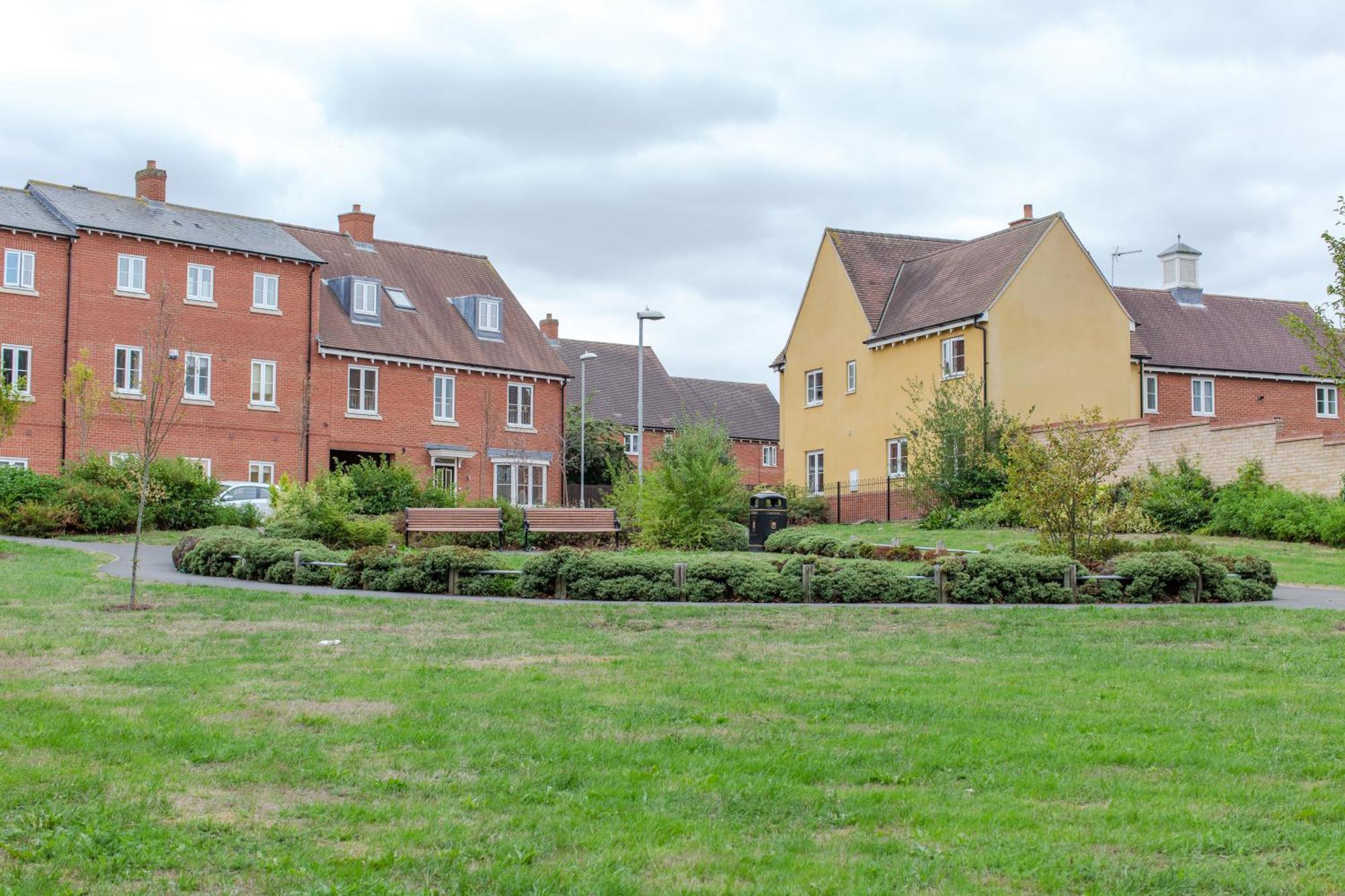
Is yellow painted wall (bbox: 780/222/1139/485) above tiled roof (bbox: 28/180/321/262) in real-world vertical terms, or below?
below

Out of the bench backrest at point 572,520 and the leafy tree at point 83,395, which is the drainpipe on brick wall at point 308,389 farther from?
the bench backrest at point 572,520

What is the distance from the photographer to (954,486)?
3566 centimetres

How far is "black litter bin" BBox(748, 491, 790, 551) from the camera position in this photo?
29781 millimetres

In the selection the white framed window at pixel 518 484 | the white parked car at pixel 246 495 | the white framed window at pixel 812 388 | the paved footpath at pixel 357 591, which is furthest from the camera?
the white framed window at pixel 518 484

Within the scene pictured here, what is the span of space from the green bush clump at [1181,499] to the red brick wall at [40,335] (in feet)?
93.8

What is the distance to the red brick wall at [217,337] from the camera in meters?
39.7

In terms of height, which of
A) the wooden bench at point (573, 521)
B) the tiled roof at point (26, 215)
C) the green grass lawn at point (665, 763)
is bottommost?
the green grass lawn at point (665, 763)

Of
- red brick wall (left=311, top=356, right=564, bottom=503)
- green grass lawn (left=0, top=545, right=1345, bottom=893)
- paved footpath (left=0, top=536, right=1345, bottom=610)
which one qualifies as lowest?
green grass lawn (left=0, top=545, right=1345, bottom=893)

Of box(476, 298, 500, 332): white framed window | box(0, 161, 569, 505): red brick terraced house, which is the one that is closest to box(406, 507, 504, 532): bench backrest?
box(0, 161, 569, 505): red brick terraced house

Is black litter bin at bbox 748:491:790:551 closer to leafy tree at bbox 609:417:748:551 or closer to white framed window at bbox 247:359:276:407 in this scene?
leafy tree at bbox 609:417:748:551

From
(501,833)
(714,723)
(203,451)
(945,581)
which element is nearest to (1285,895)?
(501,833)

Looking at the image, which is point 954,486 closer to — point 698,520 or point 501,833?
point 698,520

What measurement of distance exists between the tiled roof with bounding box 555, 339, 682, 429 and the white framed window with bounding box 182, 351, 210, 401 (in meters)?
18.2

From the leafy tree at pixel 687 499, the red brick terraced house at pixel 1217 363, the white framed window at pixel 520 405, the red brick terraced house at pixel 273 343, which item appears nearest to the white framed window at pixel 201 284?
the red brick terraced house at pixel 273 343
